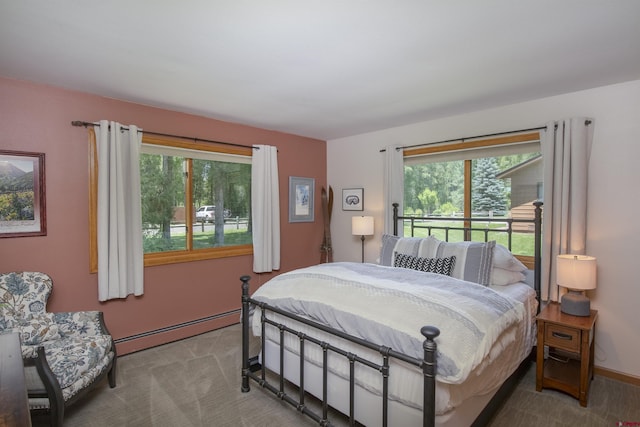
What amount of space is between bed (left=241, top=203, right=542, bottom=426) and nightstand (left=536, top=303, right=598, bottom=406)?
0.12 m

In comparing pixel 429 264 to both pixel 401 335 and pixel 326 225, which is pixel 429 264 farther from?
pixel 326 225

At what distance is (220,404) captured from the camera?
2.28 metres

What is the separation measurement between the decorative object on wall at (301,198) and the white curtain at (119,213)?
193 cm

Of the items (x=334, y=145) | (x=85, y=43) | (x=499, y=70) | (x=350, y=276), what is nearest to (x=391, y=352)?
(x=350, y=276)

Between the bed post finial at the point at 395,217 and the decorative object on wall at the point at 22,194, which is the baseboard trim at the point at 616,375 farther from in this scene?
the decorative object on wall at the point at 22,194

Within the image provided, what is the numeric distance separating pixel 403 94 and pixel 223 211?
7.94ft

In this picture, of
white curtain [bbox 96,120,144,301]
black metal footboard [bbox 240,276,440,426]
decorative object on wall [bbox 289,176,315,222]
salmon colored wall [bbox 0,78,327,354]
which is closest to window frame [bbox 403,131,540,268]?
decorative object on wall [bbox 289,176,315,222]

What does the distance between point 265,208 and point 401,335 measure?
2648 mm

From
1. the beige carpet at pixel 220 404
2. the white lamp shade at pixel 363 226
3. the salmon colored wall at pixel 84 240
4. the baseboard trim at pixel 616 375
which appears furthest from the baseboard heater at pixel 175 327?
the baseboard trim at pixel 616 375

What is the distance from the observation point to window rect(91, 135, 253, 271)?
10.8 ft

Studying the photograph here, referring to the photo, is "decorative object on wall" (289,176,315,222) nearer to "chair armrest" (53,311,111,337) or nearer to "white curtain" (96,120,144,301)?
"white curtain" (96,120,144,301)

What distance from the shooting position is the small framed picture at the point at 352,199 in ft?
14.6

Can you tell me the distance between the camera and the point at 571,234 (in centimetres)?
268

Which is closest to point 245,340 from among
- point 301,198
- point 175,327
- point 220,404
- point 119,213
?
point 220,404
